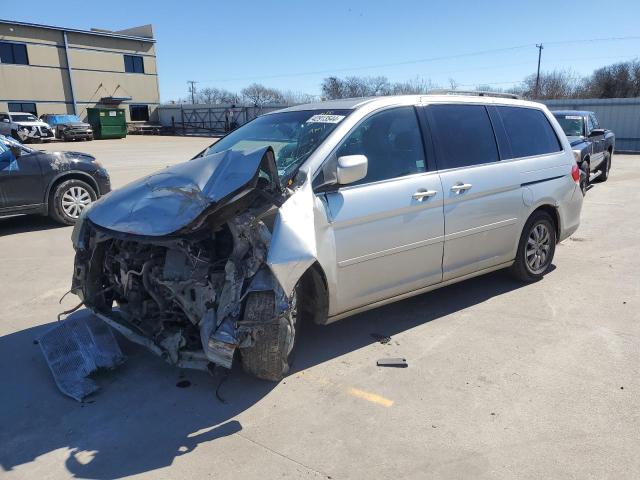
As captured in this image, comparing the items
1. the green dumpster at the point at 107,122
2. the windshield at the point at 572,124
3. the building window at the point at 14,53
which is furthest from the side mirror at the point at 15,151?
the building window at the point at 14,53

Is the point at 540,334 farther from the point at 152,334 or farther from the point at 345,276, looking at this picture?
the point at 152,334

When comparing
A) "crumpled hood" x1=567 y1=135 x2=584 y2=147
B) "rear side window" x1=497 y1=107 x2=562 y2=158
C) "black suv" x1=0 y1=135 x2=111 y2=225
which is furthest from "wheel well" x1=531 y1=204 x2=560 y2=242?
"crumpled hood" x1=567 y1=135 x2=584 y2=147

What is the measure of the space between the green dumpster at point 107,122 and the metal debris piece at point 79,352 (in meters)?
40.1

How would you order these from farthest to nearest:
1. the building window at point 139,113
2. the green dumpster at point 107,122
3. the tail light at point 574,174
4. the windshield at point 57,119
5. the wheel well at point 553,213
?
the building window at point 139,113, the green dumpster at point 107,122, the windshield at point 57,119, the tail light at point 574,174, the wheel well at point 553,213

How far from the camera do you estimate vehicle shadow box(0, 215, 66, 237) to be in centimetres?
850

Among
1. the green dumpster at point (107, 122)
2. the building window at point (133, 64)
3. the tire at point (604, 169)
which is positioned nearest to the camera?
the tire at point (604, 169)

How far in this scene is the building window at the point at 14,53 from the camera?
137ft

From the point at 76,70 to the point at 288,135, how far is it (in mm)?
49350

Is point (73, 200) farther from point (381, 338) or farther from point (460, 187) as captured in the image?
point (460, 187)

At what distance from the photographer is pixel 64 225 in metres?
8.73

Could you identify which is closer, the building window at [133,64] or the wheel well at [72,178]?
the wheel well at [72,178]

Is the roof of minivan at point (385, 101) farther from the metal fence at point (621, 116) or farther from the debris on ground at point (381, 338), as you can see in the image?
the metal fence at point (621, 116)

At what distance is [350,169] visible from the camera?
11.8 ft

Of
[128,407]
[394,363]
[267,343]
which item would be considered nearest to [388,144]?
[394,363]
